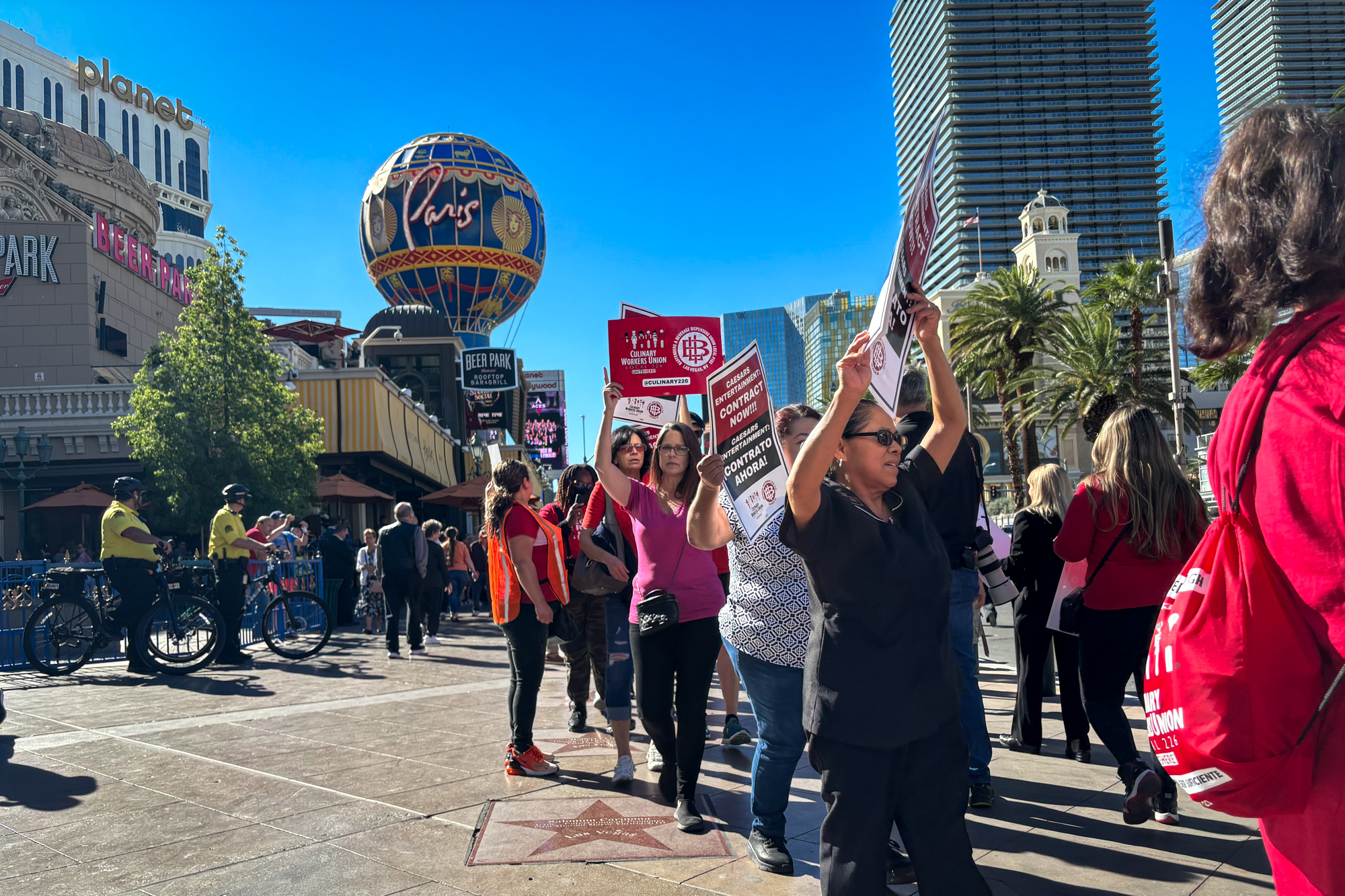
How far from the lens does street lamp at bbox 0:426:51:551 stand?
2147 cm

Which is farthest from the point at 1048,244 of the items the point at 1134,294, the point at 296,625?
the point at 296,625

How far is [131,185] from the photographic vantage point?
170 feet

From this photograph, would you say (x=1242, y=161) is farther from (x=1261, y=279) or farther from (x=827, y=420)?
(x=827, y=420)

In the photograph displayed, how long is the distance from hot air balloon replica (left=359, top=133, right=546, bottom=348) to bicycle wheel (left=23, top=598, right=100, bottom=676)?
3269cm

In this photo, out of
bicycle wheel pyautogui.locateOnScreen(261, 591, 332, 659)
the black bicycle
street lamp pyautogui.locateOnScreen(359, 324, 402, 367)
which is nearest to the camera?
the black bicycle

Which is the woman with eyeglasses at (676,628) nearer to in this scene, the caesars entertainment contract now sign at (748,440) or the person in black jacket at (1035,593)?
the caesars entertainment contract now sign at (748,440)

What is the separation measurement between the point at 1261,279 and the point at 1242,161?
24cm

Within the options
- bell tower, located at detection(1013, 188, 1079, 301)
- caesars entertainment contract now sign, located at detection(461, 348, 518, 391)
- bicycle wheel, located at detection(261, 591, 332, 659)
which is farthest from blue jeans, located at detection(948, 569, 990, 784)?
bell tower, located at detection(1013, 188, 1079, 301)

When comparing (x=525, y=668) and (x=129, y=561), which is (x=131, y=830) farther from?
(x=129, y=561)

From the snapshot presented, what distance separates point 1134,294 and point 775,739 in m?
36.7

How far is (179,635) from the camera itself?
971cm

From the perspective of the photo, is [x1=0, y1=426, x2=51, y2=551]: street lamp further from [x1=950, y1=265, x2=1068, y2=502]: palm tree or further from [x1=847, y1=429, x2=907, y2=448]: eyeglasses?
[x1=950, y1=265, x2=1068, y2=502]: palm tree

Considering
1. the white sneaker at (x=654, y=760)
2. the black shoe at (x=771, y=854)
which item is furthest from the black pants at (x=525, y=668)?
the black shoe at (x=771, y=854)

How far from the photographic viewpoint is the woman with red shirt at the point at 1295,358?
58.4 inches
